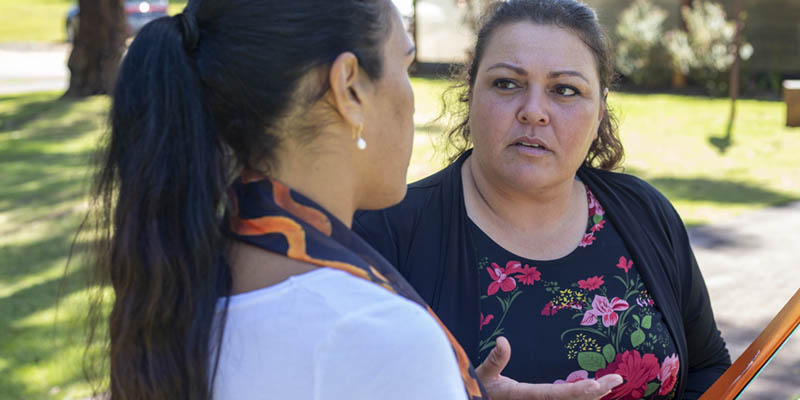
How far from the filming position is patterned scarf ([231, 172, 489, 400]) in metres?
1.10

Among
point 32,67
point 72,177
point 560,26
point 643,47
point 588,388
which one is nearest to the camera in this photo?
point 588,388

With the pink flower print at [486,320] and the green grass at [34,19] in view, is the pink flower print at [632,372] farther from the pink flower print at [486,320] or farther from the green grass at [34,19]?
the green grass at [34,19]

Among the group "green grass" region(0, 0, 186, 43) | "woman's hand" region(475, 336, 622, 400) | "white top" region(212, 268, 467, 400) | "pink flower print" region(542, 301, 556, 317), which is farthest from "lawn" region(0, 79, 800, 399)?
"green grass" region(0, 0, 186, 43)

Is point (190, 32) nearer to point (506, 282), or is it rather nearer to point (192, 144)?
point (192, 144)

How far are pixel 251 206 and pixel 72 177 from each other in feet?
26.1

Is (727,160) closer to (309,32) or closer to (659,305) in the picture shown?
(659,305)

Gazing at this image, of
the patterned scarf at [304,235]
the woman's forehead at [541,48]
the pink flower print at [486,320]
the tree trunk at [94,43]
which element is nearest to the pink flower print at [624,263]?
the pink flower print at [486,320]

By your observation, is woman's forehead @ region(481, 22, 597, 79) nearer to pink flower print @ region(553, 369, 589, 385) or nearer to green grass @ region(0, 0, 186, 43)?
pink flower print @ region(553, 369, 589, 385)

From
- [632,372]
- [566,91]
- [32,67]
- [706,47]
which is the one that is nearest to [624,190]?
[566,91]

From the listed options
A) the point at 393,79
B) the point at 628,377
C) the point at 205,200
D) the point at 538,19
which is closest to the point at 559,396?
the point at 628,377

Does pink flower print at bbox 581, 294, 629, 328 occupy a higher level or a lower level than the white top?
lower

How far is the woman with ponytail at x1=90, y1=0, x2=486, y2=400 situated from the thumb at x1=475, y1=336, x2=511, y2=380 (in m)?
0.44

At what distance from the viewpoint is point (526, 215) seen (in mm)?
2400

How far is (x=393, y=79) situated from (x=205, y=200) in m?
0.34
